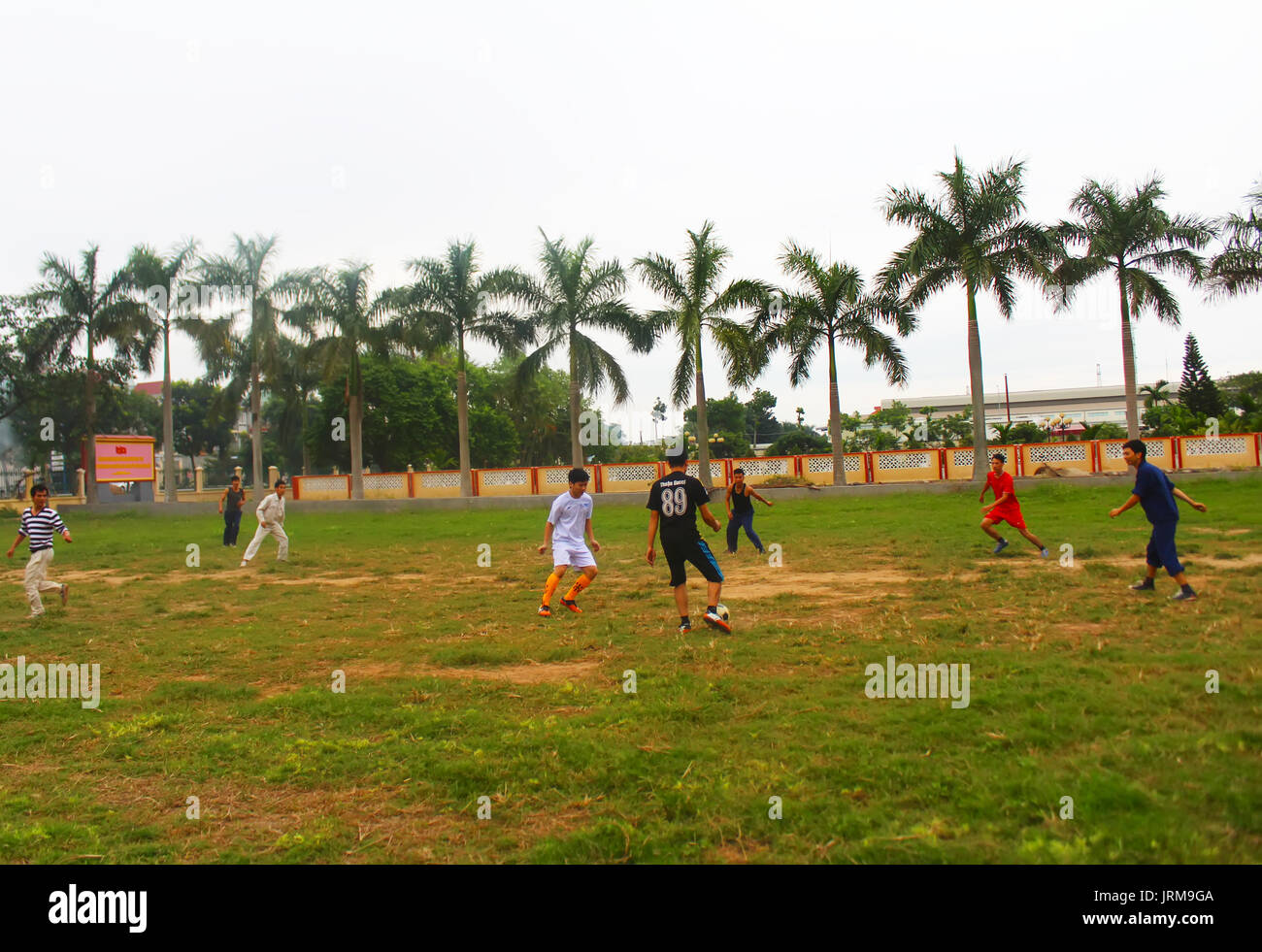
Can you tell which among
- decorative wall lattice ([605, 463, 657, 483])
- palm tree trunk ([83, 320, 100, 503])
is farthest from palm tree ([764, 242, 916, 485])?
palm tree trunk ([83, 320, 100, 503])

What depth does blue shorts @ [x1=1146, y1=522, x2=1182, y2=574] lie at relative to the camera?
882cm

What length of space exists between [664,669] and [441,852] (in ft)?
A: 10.5

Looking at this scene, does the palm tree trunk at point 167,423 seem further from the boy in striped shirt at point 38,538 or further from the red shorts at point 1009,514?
the red shorts at point 1009,514

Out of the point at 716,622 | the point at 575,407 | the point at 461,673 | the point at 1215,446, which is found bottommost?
the point at 461,673

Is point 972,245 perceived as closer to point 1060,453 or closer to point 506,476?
point 1060,453

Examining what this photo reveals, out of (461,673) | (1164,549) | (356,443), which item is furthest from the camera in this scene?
(356,443)

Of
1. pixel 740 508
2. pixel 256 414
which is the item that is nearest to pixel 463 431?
pixel 256 414

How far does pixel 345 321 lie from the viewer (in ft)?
112

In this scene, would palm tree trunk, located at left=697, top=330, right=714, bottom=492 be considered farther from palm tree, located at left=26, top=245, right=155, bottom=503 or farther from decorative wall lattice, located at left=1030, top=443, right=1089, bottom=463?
palm tree, located at left=26, top=245, right=155, bottom=503

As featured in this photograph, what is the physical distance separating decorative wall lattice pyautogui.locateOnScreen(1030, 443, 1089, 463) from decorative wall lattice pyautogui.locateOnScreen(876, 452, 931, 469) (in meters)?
3.62

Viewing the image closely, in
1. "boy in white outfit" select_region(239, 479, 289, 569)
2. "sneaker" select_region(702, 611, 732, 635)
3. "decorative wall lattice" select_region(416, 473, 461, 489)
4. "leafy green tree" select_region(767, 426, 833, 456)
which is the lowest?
"sneaker" select_region(702, 611, 732, 635)

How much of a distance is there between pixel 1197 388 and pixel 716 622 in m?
60.4

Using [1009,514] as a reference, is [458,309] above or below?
above
